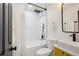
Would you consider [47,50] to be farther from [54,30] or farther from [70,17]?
[70,17]

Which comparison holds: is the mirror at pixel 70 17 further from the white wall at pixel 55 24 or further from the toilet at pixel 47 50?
the toilet at pixel 47 50

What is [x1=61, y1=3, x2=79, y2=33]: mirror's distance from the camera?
1.93m

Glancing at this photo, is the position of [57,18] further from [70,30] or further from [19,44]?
[19,44]

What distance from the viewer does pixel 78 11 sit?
1901mm

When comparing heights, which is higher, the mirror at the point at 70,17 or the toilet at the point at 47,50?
the mirror at the point at 70,17

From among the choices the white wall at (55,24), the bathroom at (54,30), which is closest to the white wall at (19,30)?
the bathroom at (54,30)

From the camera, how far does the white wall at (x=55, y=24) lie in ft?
7.54

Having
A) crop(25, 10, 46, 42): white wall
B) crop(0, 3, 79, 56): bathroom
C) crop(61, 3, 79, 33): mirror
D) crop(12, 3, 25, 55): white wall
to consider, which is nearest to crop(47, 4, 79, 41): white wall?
crop(0, 3, 79, 56): bathroom

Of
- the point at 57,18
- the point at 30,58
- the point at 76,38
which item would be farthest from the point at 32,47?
the point at 30,58

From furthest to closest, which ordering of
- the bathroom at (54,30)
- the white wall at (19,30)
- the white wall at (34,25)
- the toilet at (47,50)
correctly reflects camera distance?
1. the white wall at (34,25)
2. the toilet at (47,50)
3. the white wall at (19,30)
4. the bathroom at (54,30)

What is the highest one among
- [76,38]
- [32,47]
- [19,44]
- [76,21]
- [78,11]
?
[78,11]

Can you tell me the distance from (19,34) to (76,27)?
3.71 feet

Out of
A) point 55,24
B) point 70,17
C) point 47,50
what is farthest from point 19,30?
point 70,17

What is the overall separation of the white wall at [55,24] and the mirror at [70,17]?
13 centimetres
